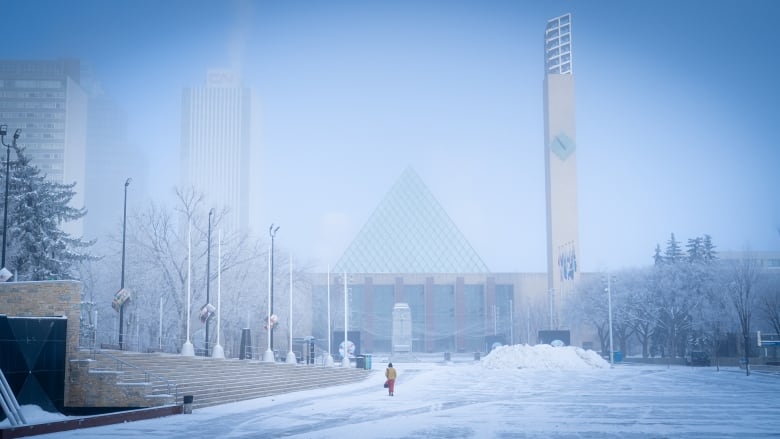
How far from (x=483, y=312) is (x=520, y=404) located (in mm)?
74586

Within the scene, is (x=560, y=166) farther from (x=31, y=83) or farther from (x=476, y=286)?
(x=31, y=83)

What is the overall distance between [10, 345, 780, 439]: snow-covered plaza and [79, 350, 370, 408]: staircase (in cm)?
99

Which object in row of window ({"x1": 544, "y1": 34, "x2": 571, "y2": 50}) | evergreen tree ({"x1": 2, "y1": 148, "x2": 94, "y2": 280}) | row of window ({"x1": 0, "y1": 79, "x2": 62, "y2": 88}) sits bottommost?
evergreen tree ({"x1": 2, "y1": 148, "x2": 94, "y2": 280})

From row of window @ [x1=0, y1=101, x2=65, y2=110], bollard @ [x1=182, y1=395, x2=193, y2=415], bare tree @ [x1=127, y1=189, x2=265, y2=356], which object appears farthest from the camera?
row of window @ [x1=0, y1=101, x2=65, y2=110]

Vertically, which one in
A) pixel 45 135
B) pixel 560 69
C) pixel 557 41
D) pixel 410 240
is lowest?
pixel 410 240

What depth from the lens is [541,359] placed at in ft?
182

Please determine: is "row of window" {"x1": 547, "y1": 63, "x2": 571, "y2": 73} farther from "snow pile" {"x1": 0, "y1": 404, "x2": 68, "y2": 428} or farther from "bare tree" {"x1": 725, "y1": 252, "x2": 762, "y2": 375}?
"snow pile" {"x1": 0, "y1": 404, "x2": 68, "y2": 428}

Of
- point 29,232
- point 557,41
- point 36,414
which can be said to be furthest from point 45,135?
point 36,414

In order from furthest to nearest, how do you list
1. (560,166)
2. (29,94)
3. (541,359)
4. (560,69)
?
(29,94), (560,69), (560,166), (541,359)

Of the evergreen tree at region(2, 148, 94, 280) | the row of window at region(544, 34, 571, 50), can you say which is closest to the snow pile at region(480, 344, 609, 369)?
the evergreen tree at region(2, 148, 94, 280)

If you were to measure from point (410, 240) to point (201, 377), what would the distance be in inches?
3383

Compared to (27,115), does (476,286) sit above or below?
below

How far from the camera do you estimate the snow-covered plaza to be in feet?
57.3

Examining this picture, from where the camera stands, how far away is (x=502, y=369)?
2094 inches
